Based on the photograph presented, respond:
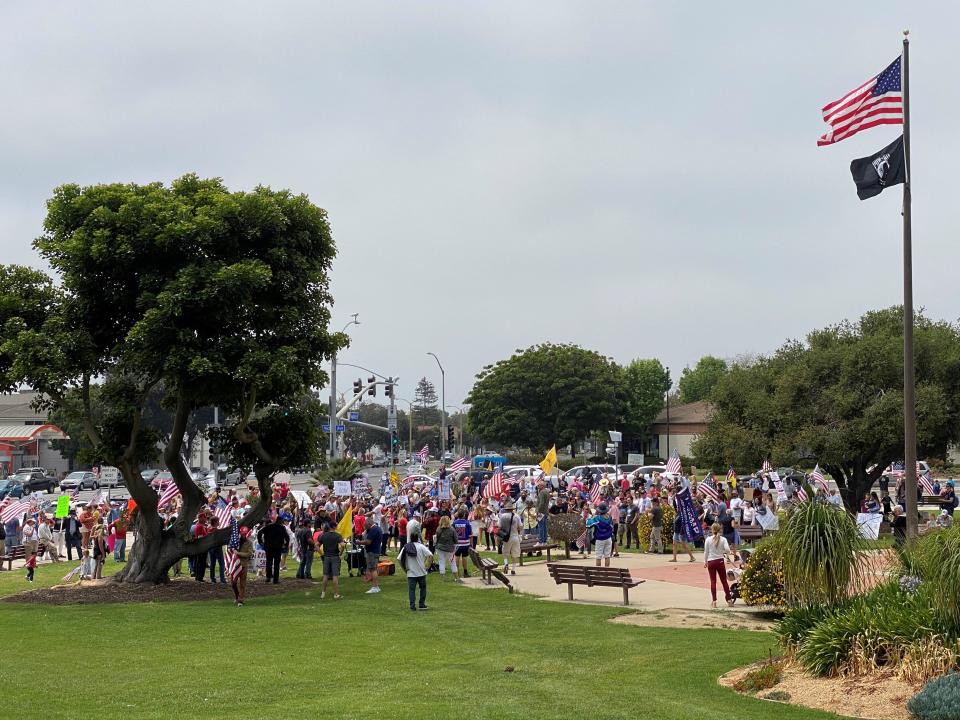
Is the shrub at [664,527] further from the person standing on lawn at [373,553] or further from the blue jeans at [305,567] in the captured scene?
the blue jeans at [305,567]

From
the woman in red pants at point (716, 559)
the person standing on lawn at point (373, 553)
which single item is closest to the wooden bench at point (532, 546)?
the person standing on lawn at point (373, 553)

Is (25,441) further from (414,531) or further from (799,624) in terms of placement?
(799,624)

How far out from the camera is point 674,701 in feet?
41.0

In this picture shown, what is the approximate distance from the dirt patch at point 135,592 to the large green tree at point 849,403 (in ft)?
70.1

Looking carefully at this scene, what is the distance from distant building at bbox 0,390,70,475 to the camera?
90044mm

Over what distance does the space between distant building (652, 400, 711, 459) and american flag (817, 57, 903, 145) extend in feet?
240

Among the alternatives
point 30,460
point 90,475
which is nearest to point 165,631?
point 90,475

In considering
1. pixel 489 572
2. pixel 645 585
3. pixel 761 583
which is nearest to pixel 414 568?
pixel 489 572

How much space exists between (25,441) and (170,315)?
7561 cm

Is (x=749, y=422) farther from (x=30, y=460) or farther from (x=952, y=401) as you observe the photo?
(x=30, y=460)

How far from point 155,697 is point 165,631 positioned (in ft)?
20.2

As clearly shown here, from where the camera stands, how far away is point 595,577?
2144cm

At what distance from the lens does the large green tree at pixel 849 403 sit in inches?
1489

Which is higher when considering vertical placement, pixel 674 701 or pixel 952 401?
pixel 952 401
